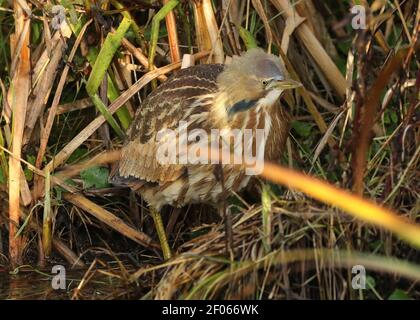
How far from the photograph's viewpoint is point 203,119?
3537 millimetres

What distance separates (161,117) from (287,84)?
540 mm

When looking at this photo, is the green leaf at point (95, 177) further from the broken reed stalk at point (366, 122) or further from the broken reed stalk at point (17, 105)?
the broken reed stalk at point (366, 122)

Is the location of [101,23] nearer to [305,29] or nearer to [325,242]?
[305,29]

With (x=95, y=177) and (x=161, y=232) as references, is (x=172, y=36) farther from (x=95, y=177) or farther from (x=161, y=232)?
(x=161, y=232)

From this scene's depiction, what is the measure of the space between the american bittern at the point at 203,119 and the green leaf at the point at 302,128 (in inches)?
10.8

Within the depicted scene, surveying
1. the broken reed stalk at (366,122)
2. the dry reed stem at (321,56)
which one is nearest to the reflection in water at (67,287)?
the broken reed stalk at (366,122)

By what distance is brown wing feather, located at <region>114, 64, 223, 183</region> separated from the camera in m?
3.59

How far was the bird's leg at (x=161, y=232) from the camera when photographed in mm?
3680

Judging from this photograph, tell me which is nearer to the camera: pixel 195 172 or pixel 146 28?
pixel 195 172

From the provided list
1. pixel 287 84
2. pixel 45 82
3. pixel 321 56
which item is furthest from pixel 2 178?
pixel 321 56

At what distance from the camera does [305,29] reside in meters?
3.99

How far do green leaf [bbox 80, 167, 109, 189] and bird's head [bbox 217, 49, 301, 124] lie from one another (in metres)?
0.62
